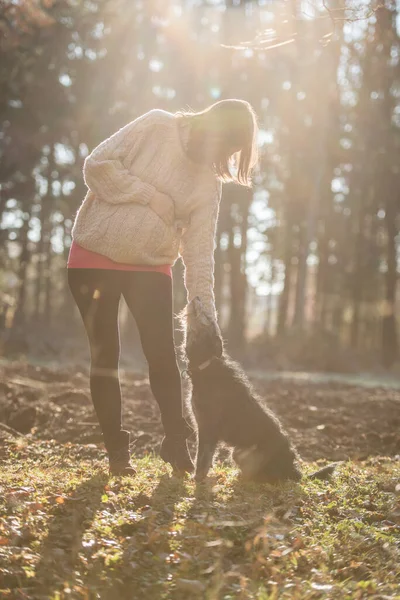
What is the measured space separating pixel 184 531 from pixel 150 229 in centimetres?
198

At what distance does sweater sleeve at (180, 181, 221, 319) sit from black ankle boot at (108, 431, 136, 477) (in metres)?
1.11

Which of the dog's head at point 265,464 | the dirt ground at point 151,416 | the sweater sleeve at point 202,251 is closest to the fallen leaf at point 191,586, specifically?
the dog's head at point 265,464

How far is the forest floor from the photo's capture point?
3.31 metres

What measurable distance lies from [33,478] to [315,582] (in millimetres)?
2115

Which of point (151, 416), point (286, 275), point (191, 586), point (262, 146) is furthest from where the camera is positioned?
point (286, 275)

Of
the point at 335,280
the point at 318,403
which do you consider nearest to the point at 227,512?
the point at 318,403

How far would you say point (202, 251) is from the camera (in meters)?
4.84

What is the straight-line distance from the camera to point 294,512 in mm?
4496

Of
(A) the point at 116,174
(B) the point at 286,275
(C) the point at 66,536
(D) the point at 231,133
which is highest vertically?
(B) the point at 286,275

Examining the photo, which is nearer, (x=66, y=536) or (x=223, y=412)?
(x=66, y=536)

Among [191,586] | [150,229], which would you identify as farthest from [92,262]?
[191,586]

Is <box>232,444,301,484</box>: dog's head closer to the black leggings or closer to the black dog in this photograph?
the black dog

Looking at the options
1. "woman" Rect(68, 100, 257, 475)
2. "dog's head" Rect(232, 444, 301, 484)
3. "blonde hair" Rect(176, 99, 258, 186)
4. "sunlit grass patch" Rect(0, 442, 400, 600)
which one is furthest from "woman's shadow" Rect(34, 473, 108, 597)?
"blonde hair" Rect(176, 99, 258, 186)

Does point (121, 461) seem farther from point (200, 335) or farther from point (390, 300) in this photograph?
point (390, 300)
